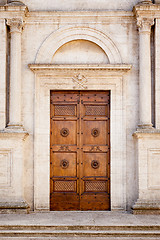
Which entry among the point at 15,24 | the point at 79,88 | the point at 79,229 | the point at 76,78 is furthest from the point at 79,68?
the point at 79,229

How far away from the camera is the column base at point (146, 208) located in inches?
387

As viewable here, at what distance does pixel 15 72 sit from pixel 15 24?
113 centimetres

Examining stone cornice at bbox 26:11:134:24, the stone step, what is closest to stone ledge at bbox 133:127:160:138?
the stone step

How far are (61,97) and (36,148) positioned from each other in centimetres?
137

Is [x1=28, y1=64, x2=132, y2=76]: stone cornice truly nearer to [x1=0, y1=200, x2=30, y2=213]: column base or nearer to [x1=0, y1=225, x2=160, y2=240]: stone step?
[x1=0, y1=200, x2=30, y2=213]: column base

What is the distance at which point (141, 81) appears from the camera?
10219 millimetres

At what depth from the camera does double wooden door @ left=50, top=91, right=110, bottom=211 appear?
1041cm

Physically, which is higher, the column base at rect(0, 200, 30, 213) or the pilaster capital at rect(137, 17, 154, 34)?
the pilaster capital at rect(137, 17, 154, 34)

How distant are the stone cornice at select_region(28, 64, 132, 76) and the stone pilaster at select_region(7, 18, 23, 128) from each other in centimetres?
36

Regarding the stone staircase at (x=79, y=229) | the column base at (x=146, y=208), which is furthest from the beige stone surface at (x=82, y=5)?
the stone staircase at (x=79, y=229)

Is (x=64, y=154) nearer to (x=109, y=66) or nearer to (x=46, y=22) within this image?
(x=109, y=66)

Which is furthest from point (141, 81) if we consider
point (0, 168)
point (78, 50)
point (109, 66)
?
point (0, 168)

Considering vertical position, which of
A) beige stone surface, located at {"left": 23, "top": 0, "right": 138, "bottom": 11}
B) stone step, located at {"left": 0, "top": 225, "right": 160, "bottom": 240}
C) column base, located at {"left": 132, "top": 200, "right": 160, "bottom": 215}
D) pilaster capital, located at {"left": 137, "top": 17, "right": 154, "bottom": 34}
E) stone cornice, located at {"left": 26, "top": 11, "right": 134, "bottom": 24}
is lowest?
stone step, located at {"left": 0, "top": 225, "right": 160, "bottom": 240}

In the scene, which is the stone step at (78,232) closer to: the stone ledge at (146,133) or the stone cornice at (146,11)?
the stone ledge at (146,133)
